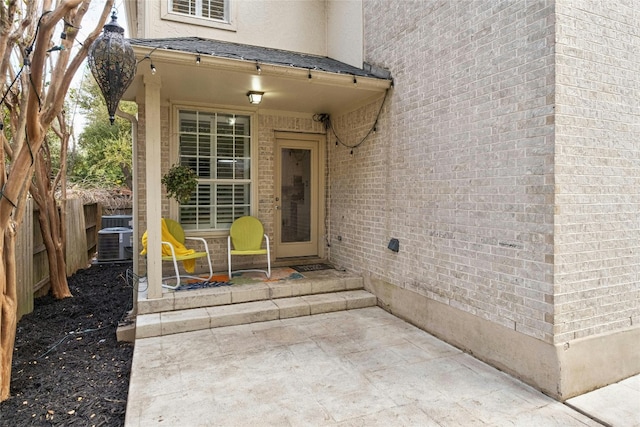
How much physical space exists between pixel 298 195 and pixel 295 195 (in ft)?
0.17

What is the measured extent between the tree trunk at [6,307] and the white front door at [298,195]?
3.59m

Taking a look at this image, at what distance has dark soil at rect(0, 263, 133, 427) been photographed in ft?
8.68

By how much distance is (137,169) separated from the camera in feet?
16.6

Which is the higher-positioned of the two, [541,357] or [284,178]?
[284,178]

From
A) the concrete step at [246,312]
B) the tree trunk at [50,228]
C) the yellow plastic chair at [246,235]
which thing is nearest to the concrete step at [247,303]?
the concrete step at [246,312]

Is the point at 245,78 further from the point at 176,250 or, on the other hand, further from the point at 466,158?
the point at 466,158

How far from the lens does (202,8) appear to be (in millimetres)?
5695

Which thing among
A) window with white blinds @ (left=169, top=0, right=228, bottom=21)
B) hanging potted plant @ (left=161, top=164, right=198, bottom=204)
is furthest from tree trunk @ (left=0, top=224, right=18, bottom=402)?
window with white blinds @ (left=169, top=0, right=228, bottom=21)

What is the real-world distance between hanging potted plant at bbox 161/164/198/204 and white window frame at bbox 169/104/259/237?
17.7 inches

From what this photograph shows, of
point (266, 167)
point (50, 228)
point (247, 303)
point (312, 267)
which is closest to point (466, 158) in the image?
point (247, 303)

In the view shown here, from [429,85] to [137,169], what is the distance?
379 centimetres

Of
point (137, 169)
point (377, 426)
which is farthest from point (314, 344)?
point (137, 169)

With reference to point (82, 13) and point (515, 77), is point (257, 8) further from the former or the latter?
point (515, 77)

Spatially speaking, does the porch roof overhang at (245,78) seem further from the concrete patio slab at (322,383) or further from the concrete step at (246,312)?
the concrete patio slab at (322,383)
